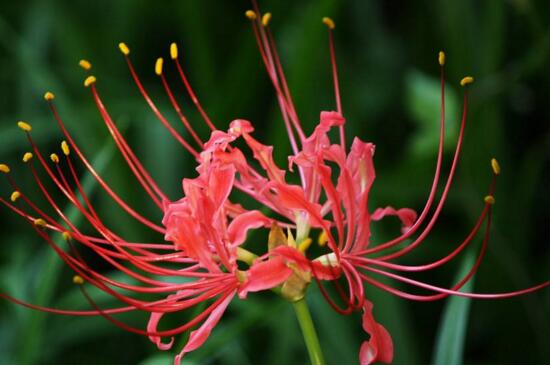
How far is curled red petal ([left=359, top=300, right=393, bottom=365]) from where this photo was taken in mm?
886

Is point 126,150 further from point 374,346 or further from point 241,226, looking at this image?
point 374,346

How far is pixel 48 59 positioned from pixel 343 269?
194 cm

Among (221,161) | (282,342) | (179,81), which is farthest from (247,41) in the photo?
(221,161)

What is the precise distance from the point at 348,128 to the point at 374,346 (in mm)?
1276

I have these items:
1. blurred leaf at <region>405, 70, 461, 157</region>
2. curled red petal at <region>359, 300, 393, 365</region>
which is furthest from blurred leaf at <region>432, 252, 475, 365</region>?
blurred leaf at <region>405, 70, 461, 157</region>

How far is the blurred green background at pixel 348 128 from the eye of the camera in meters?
1.77

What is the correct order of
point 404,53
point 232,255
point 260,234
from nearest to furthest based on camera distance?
point 232,255, point 260,234, point 404,53

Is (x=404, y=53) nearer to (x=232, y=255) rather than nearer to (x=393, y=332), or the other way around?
(x=393, y=332)

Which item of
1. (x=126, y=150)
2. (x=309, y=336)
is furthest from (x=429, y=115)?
(x=309, y=336)

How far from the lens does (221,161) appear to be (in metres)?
0.93

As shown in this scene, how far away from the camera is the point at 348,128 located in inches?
83.8

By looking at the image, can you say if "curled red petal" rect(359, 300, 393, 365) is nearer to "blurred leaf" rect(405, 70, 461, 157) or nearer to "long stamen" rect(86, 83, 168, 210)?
"long stamen" rect(86, 83, 168, 210)

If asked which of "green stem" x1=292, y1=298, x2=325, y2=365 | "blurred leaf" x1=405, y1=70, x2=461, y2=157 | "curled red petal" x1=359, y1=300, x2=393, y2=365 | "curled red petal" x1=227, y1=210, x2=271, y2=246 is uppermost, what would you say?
"curled red petal" x1=227, y1=210, x2=271, y2=246

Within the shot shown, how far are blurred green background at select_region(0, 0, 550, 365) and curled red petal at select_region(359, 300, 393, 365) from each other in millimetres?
539
